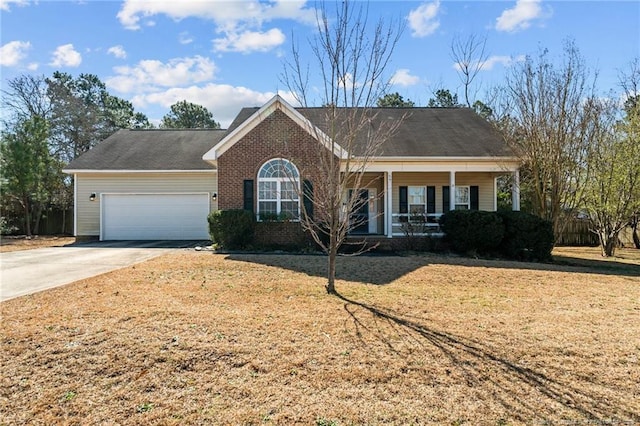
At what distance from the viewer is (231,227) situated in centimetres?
1340

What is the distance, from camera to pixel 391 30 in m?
6.96

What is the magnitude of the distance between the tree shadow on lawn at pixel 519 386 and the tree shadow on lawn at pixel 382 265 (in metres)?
3.85

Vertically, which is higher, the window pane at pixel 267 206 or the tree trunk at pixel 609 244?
the window pane at pixel 267 206

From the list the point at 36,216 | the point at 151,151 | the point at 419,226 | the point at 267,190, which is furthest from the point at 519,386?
the point at 36,216

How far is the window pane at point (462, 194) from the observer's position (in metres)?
17.4

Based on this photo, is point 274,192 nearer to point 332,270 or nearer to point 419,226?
point 419,226

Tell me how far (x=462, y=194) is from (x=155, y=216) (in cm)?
1488

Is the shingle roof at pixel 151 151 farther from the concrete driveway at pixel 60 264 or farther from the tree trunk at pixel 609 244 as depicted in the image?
the tree trunk at pixel 609 244

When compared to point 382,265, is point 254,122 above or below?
above

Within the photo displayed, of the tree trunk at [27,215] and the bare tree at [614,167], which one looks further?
the tree trunk at [27,215]

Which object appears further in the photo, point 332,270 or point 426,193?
point 426,193

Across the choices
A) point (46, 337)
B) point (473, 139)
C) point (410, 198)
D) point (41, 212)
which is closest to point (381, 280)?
point (46, 337)

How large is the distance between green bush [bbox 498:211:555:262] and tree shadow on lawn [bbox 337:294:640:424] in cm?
966

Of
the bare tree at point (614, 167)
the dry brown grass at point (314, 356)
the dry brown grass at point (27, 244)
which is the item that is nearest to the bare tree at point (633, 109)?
the bare tree at point (614, 167)
